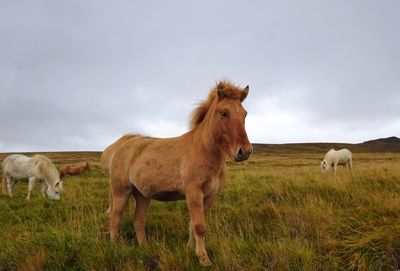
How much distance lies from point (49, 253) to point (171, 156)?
2258 mm

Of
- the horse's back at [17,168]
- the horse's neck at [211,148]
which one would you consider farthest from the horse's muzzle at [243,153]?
the horse's back at [17,168]

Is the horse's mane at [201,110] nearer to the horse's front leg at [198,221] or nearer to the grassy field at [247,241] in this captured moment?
the horse's front leg at [198,221]

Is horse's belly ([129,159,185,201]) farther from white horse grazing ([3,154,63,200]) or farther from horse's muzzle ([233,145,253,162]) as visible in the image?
white horse grazing ([3,154,63,200])

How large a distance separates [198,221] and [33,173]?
39.3ft

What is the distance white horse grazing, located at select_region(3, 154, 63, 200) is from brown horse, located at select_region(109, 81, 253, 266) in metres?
8.45

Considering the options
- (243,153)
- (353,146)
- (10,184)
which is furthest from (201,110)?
(353,146)

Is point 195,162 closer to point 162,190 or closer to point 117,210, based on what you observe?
point 162,190

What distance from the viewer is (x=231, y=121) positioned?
15.3 ft

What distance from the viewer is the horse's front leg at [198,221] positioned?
4617mm

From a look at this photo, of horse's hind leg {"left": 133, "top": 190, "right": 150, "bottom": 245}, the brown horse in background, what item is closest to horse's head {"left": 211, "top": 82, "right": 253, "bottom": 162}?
horse's hind leg {"left": 133, "top": 190, "right": 150, "bottom": 245}

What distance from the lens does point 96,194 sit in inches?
458

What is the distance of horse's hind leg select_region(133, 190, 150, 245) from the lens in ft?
20.0

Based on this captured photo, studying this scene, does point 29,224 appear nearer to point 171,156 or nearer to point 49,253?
point 49,253

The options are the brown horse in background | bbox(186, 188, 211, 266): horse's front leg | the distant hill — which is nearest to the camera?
bbox(186, 188, 211, 266): horse's front leg
